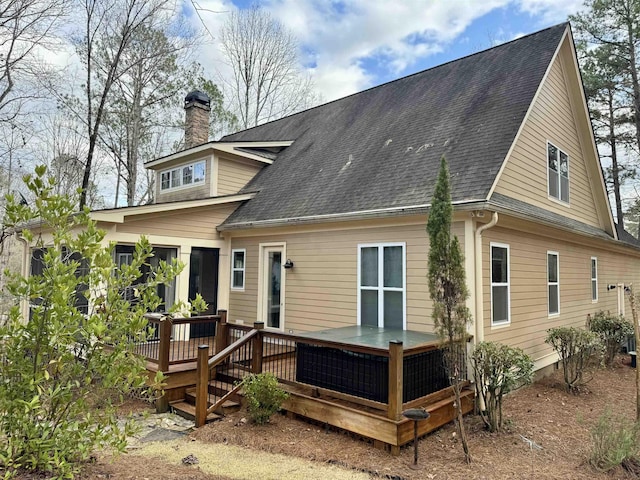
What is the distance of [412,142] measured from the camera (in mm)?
8570

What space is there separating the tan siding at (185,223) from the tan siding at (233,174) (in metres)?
1.21

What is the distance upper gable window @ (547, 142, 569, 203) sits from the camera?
8695 millimetres

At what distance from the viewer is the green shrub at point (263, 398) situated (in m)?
5.15

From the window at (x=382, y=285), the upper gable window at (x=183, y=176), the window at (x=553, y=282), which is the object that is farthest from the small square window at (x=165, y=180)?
the window at (x=553, y=282)

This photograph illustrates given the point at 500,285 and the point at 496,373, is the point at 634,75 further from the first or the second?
the point at 496,373

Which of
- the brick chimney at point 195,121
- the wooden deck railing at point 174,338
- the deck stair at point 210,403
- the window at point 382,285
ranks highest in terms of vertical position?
the brick chimney at point 195,121

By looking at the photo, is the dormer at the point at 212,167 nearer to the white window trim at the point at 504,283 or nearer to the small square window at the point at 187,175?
the small square window at the point at 187,175

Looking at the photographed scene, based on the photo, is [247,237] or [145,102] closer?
[247,237]

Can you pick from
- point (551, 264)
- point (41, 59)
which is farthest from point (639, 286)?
point (41, 59)

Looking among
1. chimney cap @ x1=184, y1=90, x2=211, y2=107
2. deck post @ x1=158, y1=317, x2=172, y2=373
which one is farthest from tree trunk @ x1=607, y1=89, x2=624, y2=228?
deck post @ x1=158, y1=317, x2=172, y2=373

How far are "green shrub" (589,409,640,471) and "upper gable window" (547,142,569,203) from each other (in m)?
5.50

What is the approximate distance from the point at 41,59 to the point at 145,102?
7.77 meters

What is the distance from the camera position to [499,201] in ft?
20.2

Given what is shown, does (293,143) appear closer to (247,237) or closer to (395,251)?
(247,237)
